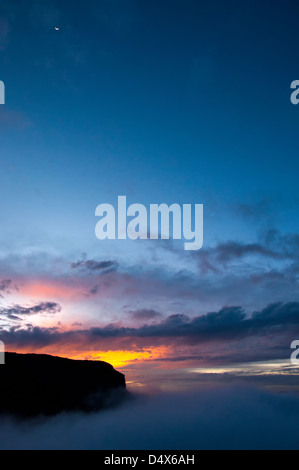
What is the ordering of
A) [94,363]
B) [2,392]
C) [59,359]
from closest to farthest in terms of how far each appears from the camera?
1. [2,392]
2. [59,359]
3. [94,363]

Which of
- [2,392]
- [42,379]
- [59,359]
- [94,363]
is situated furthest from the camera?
[94,363]

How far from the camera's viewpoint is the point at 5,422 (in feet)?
509

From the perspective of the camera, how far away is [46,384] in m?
157

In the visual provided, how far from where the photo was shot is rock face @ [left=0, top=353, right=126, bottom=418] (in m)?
148

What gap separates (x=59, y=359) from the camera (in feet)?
561

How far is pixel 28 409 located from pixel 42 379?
68.0ft

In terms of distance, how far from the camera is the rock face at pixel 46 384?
485 feet

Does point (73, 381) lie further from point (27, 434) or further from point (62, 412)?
point (27, 434)

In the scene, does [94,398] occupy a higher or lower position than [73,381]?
lower
